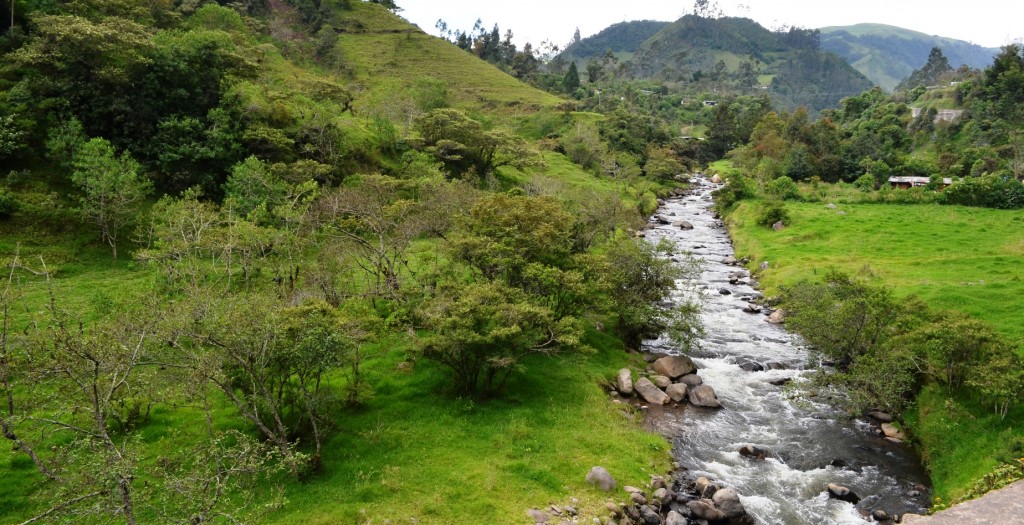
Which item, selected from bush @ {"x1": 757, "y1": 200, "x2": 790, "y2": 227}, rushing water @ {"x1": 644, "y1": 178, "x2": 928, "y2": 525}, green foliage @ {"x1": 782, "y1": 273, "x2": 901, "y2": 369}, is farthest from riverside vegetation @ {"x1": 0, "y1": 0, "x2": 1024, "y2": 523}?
bush @ {"x1": 757, "y1": 200, "x2": 790, "y2": 227}

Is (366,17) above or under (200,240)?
above

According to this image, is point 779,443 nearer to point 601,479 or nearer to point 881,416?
point 881,416

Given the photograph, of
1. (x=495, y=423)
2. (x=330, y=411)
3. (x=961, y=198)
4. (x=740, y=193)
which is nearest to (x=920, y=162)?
(x=961, y=198)

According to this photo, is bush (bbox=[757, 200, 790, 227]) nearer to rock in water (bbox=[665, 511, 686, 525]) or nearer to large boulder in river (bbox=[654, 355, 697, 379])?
large boulder in river (bbox=[654, 355, 697, 379])

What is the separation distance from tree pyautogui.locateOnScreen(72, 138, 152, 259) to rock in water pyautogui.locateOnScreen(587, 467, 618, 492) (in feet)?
122

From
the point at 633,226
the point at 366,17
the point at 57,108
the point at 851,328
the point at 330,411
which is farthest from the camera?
the point at 366,17

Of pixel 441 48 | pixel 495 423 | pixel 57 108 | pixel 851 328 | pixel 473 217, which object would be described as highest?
pixel 441 48

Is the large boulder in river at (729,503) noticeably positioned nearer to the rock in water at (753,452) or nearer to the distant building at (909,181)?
the rock in water at (753,452)

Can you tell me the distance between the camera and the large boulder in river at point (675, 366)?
32.3 meters

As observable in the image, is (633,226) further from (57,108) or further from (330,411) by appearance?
(57,108)

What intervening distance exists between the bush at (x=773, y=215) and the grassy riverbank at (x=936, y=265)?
4.63 feet

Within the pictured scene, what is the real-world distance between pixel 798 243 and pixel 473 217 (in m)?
41.0

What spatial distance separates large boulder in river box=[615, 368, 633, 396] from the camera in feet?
100

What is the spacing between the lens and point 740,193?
82438 millimetres
